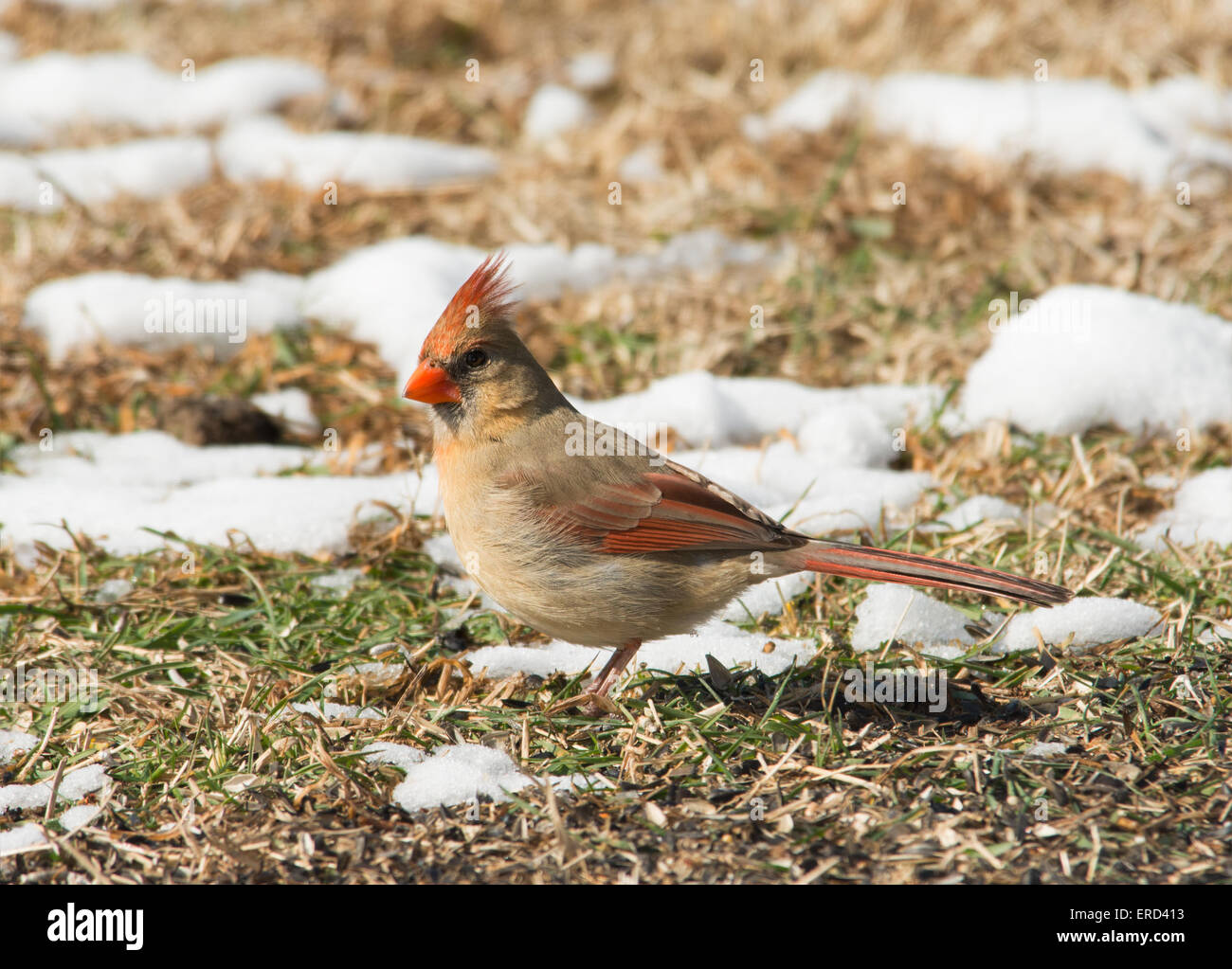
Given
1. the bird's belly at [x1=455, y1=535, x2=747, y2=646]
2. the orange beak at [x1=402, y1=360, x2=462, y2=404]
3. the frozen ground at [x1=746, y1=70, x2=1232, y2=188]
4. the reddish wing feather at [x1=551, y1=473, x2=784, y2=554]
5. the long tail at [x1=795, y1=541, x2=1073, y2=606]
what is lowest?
the bird's belly at [x1=455, y1=535, x2=747, y2=646]

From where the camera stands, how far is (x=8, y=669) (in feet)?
12.2

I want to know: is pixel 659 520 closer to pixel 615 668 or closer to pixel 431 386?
pixel 615 668

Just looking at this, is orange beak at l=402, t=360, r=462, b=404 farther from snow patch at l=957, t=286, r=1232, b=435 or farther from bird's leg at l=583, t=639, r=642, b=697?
snow patch at l=957, t=286, r=1232, b=435

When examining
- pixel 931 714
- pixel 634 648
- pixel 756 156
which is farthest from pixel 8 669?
pixel 756 156

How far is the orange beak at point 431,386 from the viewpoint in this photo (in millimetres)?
3752

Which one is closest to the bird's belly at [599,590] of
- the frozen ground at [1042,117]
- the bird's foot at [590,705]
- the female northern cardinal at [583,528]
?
the female northern cardinal at [583,528]

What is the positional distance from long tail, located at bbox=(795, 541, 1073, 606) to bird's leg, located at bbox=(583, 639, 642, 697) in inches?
20.8

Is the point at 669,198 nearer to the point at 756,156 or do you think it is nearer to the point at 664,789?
the point at 756,156

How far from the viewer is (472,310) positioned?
3.69 metres

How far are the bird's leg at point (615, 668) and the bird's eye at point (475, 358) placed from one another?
3.03 ft

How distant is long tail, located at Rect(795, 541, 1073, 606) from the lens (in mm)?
3270

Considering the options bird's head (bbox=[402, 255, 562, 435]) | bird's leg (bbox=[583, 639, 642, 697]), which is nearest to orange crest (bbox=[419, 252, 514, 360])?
bird's head (bbox=[402, 255, 562, 435])

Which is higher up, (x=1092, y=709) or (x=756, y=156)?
(x=756, y=156)
